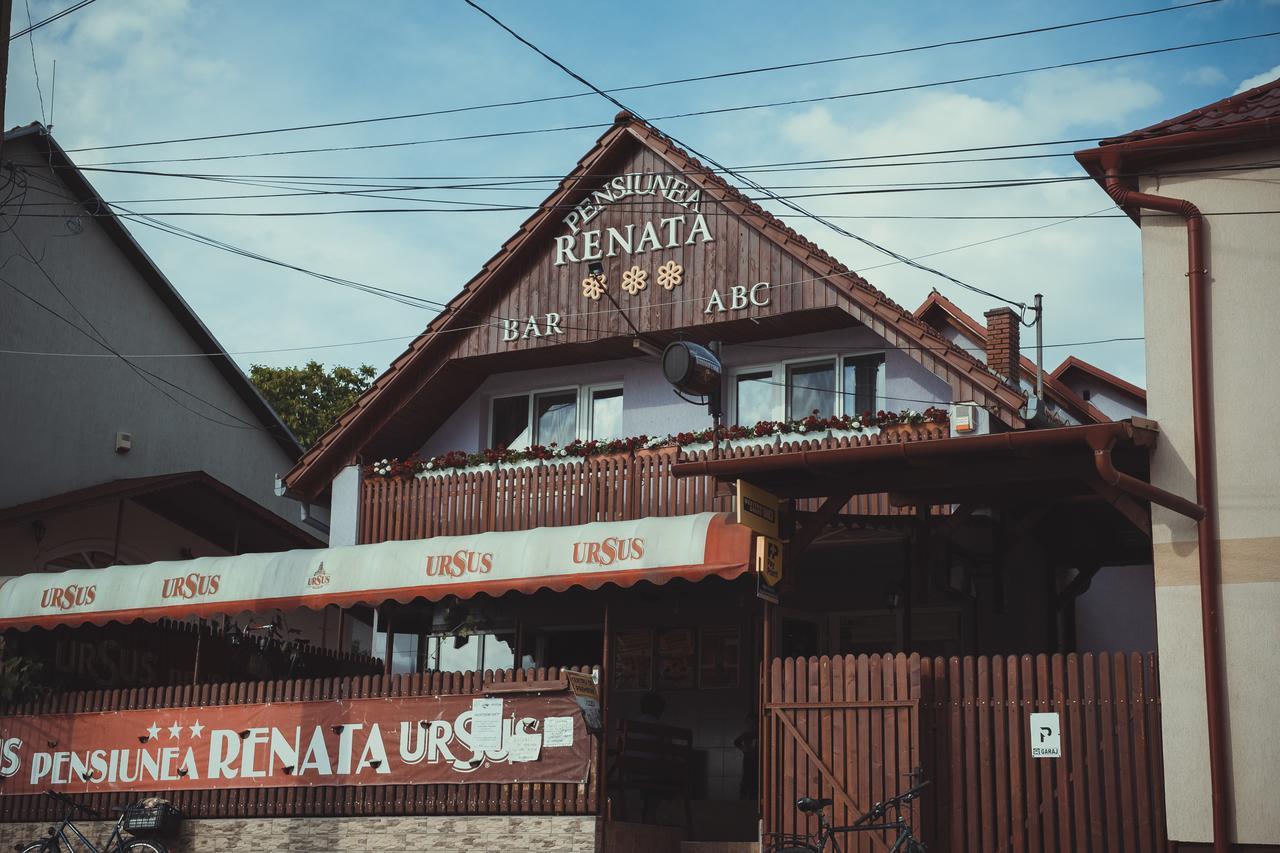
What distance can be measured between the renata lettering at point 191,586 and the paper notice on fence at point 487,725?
4502 mm

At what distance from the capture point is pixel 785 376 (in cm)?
2086

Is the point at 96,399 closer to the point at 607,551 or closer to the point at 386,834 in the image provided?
the point at 386,834

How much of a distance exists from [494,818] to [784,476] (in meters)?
4.49

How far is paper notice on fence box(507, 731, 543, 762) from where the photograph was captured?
1536 cm

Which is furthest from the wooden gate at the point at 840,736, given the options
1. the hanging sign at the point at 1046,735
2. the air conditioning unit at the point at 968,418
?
the air conditioning unit at the point at 968,418

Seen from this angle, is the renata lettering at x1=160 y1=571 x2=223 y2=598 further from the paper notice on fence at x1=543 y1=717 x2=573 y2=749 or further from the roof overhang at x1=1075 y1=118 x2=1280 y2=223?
the roof overhang at x1=1075 y1=118 x2=1280 y2=223

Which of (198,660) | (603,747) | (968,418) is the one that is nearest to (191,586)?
(198,660)

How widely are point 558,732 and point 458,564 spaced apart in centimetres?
265

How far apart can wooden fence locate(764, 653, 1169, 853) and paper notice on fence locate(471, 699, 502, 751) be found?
9.72ft

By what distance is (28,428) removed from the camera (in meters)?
24.7

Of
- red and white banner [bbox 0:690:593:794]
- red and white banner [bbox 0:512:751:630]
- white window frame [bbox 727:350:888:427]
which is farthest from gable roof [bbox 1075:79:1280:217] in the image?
red and white banner [bbox 0:690:593:794]

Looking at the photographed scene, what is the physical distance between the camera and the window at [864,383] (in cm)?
2003

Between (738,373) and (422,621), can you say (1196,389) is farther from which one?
(422,621)

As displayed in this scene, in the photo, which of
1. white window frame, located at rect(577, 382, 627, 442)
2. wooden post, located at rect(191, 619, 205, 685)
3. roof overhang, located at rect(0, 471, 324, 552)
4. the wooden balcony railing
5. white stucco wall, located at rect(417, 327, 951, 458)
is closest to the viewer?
wooden post, located at rect(191, 619, 205, 685)
